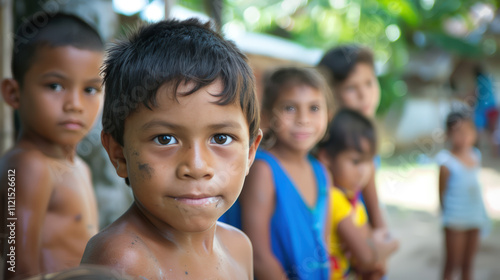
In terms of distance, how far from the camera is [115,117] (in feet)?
3.53

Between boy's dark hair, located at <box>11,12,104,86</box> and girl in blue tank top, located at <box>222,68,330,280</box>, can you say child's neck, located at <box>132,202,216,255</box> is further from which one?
boy's dark hair, located at <box>11,12,104,86</box>

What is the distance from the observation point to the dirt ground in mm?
4395

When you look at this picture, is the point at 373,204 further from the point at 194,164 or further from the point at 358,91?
the point at 194,164

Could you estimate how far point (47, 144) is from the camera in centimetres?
167

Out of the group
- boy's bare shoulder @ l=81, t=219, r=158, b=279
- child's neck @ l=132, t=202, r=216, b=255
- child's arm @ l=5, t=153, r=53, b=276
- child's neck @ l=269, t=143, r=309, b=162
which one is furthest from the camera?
child's neck @ l=269, t=143, r=309, b=162

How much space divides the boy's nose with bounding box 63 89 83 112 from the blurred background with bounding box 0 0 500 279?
315mm

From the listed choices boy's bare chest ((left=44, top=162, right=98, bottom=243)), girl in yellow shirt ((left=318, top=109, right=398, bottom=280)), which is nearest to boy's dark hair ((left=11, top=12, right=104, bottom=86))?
boy's bare chest ((left=44, top=162, right=98, bottom=243))

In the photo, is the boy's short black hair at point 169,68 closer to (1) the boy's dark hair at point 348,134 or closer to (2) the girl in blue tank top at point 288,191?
(2) the girl in blue tank top at point 288,191

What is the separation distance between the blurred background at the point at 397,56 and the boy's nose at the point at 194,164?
2.18ft

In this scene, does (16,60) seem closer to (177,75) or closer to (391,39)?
(177,75)

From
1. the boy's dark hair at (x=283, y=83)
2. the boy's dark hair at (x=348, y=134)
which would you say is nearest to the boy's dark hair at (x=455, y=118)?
the boy's dark hair at (x=348, y=134)

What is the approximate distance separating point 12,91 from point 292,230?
1177 millimetres

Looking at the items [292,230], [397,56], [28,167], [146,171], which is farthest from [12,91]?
[397,56]

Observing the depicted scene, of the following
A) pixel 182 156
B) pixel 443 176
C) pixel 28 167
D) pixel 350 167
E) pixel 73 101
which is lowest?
pixel 443 176
